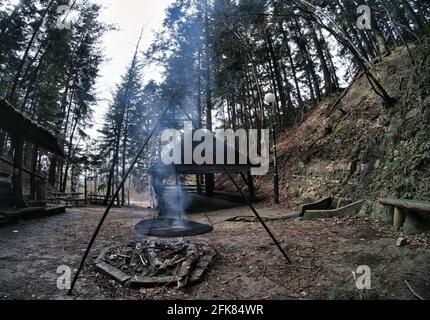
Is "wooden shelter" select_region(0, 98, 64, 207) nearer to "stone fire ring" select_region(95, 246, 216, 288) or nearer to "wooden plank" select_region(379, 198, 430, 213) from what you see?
"stone fire ring" select_region(95, 246, 216, 288)

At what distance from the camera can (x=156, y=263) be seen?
418 cm

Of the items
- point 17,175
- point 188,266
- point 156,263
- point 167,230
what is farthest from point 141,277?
point 17,175

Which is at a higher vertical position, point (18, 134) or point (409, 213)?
point (18, 134)

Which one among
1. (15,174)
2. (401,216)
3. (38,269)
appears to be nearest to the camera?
(38,269)

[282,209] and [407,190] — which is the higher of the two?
[407,190]

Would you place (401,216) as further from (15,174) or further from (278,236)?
(15,174)

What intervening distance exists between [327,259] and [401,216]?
1973 mm

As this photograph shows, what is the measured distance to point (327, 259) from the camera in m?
4.28

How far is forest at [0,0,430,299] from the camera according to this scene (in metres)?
6.74

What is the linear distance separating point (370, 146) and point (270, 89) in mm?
12772

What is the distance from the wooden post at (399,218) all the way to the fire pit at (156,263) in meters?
3.60

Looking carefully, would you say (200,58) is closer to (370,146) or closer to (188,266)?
(370,146)
